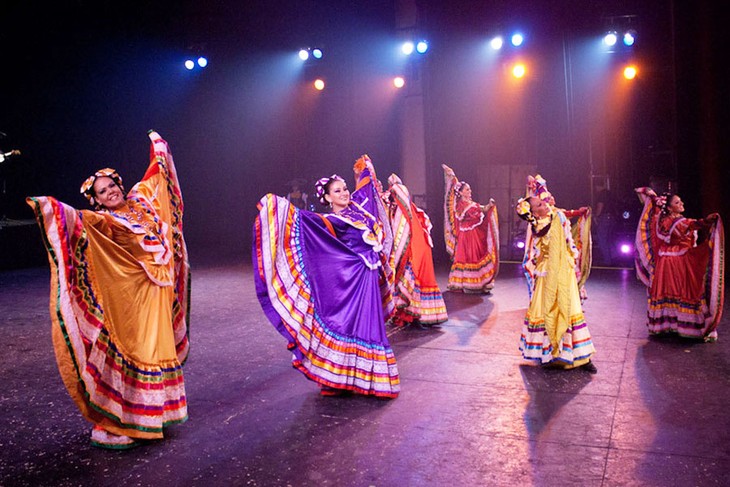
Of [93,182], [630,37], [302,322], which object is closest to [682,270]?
[302,322]

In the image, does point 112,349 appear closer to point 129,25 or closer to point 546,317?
point 546,317

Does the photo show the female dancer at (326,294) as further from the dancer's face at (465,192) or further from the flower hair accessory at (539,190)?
the dancer's face at (465,192)

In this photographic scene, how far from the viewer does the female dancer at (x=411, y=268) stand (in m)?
5.88

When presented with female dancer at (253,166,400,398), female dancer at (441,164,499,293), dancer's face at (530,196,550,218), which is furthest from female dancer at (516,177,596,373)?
female dancer at (441,164,499,293)

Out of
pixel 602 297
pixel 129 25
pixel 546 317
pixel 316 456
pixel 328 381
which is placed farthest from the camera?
pixel 129 25

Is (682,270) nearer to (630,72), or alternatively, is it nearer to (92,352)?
(92,352)

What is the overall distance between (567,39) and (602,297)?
5.85 m

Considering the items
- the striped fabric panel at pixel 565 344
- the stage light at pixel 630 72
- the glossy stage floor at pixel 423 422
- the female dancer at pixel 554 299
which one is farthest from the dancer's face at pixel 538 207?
the stage light at pixel 630 72

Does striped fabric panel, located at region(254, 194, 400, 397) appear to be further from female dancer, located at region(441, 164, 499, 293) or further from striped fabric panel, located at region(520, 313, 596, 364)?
female dancer, located at region(441, 164, 499, 293)

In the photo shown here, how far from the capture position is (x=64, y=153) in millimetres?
12164

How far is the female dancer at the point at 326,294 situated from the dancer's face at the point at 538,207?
1334 mm

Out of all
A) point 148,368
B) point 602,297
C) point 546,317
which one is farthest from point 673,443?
point 602,297

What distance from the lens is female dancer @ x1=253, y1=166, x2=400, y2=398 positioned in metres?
3.95

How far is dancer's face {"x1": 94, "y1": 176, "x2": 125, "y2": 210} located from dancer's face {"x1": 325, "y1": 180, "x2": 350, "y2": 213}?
1330 millimetres
